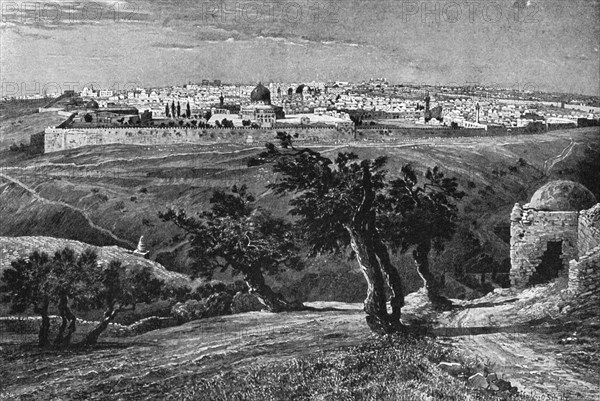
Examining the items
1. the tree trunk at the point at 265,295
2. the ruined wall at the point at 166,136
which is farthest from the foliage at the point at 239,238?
the ruined wall at the point at 166,136

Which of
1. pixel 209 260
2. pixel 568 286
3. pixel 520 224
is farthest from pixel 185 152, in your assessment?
pixel 568 286

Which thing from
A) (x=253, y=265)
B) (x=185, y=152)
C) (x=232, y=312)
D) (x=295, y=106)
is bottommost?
(x=232, y=312)

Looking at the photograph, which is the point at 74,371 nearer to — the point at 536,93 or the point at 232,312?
the point at 232,312

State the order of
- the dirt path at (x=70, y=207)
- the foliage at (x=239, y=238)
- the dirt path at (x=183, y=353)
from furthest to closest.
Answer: the foliage at (x=239, y=238) < the dirt path at (x=70, y=207) < the dirt path at (x=183, y=353)

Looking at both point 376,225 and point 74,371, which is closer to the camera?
point 74,371

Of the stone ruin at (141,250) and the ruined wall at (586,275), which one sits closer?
the stone ruin at (141,250)

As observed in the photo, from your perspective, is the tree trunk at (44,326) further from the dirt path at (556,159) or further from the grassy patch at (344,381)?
the dirt path at (556,159)
